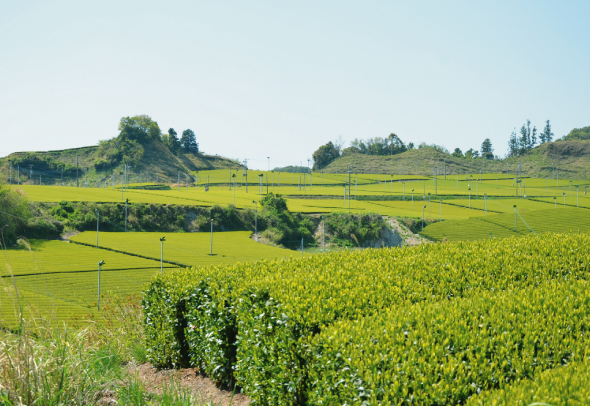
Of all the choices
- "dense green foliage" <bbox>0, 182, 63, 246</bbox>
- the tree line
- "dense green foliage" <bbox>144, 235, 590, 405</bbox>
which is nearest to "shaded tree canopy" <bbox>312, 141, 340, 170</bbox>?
the tree line

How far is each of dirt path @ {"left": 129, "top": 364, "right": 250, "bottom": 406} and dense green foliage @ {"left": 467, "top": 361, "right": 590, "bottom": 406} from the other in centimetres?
354

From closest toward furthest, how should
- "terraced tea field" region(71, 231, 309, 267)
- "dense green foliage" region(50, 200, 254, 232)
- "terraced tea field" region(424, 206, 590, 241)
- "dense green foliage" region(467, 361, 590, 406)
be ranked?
1. "dense green foliage" region(467, 361, 590, 406)
2. "terraced tea field" region(71, 231, 309, 267)
3. "dense green foliage" region(50, 200, 254, 232)
4. "terraced tea field" region(424, 206, 590, 241)

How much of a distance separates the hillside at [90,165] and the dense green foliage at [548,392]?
11327 cm

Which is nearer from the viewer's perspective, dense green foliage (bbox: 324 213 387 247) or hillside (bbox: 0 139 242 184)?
dense green foliage (bbox: 324 213 387 247)

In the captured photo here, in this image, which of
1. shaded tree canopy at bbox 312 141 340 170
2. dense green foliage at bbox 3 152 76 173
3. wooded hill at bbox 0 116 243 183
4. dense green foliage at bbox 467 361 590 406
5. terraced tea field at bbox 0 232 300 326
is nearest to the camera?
dense green foliage at bbox 467 361 590 406

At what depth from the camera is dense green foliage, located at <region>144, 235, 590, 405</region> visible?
488cm

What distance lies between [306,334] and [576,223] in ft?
227

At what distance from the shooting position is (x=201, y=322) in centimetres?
668

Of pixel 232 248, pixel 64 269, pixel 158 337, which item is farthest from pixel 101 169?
pixel 158 337

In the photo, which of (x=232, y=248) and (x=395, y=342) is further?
(x=232, y=248)

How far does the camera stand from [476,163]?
14900 cm

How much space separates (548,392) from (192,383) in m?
5.10

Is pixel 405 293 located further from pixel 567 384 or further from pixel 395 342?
pixel 567 384

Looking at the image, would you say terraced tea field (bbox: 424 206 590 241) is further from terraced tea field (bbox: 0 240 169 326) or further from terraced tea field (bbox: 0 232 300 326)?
terraced tea field (bbox: 0 240 169 326)
